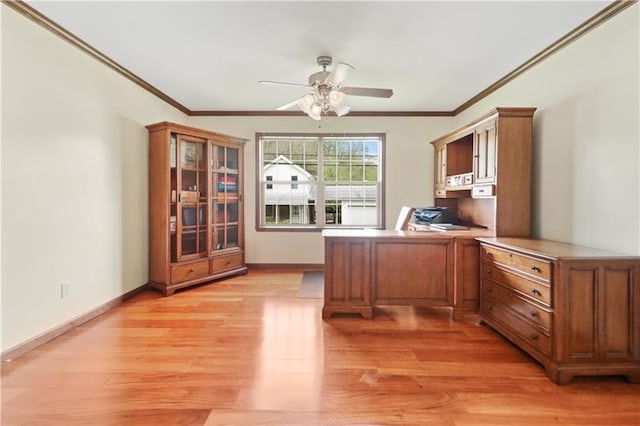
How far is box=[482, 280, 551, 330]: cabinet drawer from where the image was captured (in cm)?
212

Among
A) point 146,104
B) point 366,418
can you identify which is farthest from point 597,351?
point 146,104

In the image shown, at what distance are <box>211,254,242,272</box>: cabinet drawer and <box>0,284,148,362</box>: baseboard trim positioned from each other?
3.47 feet

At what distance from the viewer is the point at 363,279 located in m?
3.08

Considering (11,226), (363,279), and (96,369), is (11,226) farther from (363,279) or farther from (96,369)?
(363,279)

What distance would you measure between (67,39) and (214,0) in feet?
4.93

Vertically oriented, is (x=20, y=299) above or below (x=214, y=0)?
below

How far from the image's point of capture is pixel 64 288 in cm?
271

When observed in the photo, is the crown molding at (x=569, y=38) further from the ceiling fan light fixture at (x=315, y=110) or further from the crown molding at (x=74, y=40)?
the crown molding at (x=74, y=40)

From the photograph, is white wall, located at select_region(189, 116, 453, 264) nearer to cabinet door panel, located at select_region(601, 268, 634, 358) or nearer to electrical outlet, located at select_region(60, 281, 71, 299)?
electrical outlet, located at select_region(60, 281, 71, 299)

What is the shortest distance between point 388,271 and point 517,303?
1088mm

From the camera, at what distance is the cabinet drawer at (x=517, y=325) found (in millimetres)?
2115

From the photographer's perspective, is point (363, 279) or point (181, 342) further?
point (363, 279)

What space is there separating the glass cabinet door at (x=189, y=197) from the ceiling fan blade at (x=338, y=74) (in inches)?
84.4

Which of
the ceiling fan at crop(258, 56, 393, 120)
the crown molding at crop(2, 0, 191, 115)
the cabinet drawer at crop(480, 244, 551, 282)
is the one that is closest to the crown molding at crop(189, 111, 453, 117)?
the crown molding at crop(2, 0, 191, 115)
